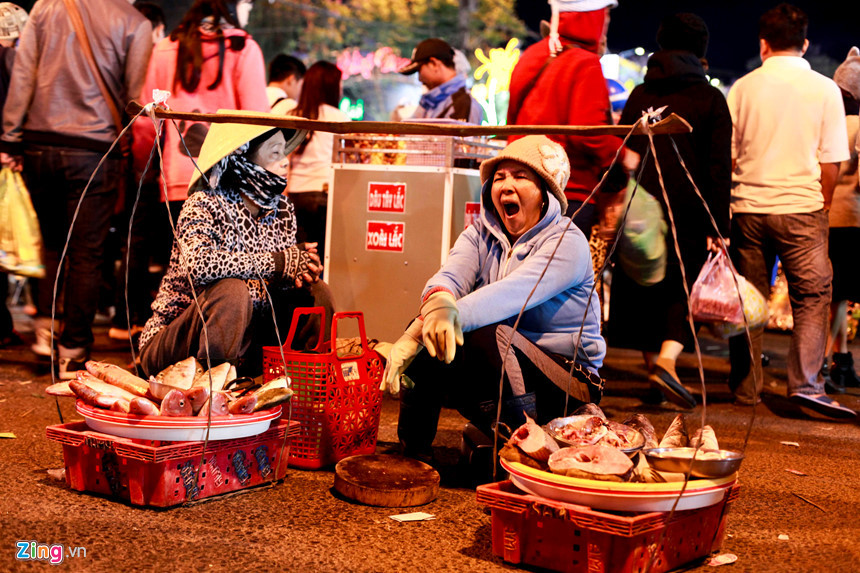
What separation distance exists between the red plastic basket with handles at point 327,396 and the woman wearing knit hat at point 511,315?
8.2 inches

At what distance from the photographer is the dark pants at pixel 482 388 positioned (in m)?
3.28

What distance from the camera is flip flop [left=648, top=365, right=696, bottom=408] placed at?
4.79 metres

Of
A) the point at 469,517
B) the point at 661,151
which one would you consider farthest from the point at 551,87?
the point at 469,517

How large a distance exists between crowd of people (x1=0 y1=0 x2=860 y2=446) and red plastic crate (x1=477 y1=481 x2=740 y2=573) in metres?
1.43

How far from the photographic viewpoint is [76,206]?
17.1ft

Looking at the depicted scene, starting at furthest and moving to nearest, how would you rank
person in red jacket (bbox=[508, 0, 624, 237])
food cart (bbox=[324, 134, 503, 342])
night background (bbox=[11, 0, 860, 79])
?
night background (bbox=[11, 0, 860, 79])
food cart (bbox=[324, 134, 503, 342])
person in red jacket (bbox=[508, 0, 624, 237])

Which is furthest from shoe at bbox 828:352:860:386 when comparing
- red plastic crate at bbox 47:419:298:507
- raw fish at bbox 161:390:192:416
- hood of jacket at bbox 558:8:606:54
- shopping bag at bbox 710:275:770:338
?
raw fish at bbox 161:390:192:416

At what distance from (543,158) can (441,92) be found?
319 centimetres

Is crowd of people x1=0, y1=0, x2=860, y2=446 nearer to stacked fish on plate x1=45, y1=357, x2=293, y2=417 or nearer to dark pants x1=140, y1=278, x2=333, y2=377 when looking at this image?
dark pants x1=140, y1=278, x2=333, y2=377

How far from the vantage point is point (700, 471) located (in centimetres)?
258

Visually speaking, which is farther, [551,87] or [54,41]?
[54,41]

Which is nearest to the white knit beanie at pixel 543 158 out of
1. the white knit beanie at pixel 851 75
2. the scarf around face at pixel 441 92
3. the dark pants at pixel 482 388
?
the dark pants at pixel 482 388

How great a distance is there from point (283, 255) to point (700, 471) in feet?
6.99

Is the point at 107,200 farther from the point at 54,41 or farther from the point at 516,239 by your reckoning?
the point at 516,239
